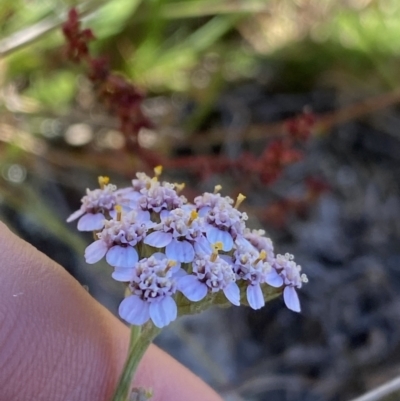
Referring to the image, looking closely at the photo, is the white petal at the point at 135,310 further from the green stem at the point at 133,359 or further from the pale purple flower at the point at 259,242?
the pale purple flower at the point at 259,242

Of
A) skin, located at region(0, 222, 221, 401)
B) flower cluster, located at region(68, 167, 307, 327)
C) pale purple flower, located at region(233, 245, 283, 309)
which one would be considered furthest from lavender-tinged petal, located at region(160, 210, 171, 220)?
skin, located at region(0, 222, 221, 401)

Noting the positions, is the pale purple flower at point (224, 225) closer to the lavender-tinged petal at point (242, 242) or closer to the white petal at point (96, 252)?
the lavender-tinged petal at point (242, 242)

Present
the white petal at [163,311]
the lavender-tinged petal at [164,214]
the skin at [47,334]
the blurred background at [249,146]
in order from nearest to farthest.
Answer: the white petal at [163,311], the lavender-tinged petal at [164,214], the skin at [47,334], the blurred background at [249,146]

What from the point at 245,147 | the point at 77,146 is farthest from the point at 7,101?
the point at 245,147

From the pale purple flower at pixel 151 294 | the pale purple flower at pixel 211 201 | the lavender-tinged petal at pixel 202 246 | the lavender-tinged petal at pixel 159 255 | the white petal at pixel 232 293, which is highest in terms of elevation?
the pale purple flower at pixel 211 201

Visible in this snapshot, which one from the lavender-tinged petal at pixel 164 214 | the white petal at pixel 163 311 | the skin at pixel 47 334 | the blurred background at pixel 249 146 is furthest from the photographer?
the blurred background at pixel 249 146

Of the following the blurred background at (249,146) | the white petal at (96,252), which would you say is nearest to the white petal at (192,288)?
the white petal at (96,252)

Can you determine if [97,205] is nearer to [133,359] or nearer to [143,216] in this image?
[143,216]

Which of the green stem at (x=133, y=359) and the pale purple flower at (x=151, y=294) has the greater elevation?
the pale purple flower at (x=151, y=294)

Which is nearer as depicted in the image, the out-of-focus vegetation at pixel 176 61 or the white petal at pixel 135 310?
the white petal at pixel 135 310

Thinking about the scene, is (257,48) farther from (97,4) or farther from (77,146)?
(97,4)
